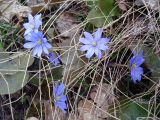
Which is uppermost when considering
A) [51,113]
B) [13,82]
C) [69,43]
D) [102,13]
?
[102,13]

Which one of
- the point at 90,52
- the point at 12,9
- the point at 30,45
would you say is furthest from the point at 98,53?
the point at 12,9

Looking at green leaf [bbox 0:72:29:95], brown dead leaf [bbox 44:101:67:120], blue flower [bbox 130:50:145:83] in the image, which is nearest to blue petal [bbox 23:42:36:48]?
green leaf [bbox 0:72:29:95]

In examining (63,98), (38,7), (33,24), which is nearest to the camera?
(63,98)

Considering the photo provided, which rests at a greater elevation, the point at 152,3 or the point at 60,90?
the point at 152,3

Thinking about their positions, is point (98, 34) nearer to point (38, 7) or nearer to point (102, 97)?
point (102, 97)

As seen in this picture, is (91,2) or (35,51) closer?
(35,51)

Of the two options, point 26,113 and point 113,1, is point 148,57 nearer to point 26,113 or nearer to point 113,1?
point 113,1

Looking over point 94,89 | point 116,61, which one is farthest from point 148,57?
point 94,89
